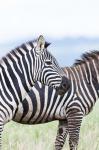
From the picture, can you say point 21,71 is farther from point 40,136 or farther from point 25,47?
point 40,136

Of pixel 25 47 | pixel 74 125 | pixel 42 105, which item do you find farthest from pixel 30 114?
pixel 25 47

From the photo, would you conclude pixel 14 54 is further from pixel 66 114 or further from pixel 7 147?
pixel 7 147

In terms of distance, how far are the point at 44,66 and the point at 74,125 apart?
7.05ft

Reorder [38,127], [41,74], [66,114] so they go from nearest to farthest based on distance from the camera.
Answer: [41,74] → [66,114] → [38,127]

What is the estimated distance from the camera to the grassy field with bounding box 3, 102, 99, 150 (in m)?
11.6

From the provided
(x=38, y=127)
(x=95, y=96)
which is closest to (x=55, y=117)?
(x=95, y=96)

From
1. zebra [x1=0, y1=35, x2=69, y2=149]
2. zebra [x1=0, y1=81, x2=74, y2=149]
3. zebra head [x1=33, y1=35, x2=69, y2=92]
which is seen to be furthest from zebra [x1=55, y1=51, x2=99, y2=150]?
zebra [x1=0, y1=35, x2=69, y2=149]

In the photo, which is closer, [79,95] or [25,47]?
[25,47]

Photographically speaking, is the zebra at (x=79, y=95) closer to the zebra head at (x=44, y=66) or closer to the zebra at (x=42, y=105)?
the zebra at (x=42, y=105)

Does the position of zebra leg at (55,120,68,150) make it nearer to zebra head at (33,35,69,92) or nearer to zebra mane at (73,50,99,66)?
zebra mane at (73,50,99,66)

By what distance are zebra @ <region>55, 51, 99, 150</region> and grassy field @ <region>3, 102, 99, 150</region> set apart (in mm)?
470

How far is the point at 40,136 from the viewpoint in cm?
1331

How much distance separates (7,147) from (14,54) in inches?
122

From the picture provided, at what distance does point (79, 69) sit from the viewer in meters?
11.8
